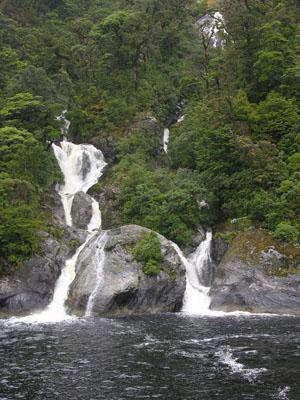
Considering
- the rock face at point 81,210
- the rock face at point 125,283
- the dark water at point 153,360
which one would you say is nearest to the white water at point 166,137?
the rock face at point 81,210

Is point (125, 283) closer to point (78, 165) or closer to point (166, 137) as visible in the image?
point (78, 165)

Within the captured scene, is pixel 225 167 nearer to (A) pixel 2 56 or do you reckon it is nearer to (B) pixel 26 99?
(B) pixel 26 99

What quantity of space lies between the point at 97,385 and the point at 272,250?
17.3 metres

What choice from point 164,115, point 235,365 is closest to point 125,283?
point 235,365

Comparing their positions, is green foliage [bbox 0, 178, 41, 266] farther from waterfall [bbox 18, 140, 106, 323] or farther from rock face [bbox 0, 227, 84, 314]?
waterfall [bbox 18, 140, 106, 323]

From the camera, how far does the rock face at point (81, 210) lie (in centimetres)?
3447

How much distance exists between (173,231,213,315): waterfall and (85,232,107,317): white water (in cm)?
593

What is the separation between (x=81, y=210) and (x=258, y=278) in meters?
17.7

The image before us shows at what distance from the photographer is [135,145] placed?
1660 inches

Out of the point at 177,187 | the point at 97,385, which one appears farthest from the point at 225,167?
the point at 97,385

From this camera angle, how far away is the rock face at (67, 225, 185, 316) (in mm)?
24219

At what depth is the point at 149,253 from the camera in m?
26.0

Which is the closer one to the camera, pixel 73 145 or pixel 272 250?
pixel 272 250

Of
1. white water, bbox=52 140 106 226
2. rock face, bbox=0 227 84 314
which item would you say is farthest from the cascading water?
rock face, bbox=0 227 84 314
